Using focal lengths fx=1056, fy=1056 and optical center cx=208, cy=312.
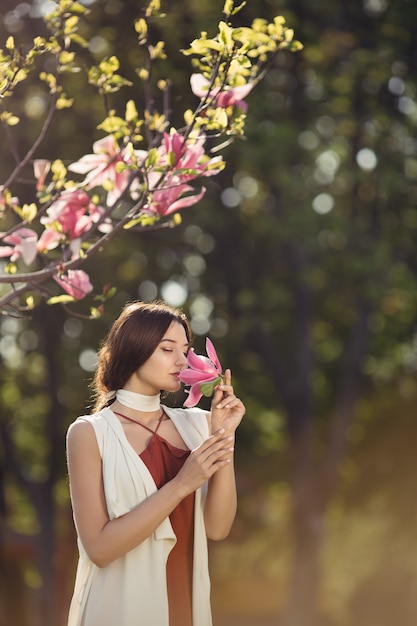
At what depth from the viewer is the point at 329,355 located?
1806 centimetres

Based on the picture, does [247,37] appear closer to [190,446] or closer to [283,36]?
[283,36]

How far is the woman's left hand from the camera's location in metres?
3.16

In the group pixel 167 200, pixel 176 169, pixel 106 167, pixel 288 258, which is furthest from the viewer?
pixel 288 258

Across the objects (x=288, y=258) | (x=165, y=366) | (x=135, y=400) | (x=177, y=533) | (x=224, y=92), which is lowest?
(x=288, y=258)

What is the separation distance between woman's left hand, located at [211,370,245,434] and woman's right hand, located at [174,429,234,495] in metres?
0.04

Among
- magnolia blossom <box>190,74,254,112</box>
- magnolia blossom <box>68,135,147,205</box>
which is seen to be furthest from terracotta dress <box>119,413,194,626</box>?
magnolia blossom <box>190,74,254,112</box>

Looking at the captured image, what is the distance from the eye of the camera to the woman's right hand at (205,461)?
10.0 feet

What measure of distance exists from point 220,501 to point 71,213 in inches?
56.5

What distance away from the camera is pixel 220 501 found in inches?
129

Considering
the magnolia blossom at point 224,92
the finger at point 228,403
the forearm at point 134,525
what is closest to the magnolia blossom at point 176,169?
the magnolia blossom at point 224,92

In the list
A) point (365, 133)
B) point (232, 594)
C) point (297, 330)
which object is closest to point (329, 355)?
point (297, 330)

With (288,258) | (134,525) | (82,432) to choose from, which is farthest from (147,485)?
(288,258)

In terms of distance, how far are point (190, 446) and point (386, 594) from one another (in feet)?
79.0

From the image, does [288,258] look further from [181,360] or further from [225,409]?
[225,409]
